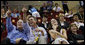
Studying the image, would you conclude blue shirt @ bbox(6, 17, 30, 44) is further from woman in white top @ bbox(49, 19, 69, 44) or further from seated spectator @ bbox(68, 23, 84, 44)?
seated spectator @ bbox(68, 23, 84, 44)

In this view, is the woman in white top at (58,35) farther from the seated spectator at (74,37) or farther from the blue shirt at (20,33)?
the blue shirt at (20,33)

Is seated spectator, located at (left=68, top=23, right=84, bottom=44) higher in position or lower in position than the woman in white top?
lower

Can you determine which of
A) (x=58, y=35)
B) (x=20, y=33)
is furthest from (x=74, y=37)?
(x=20, y=33)

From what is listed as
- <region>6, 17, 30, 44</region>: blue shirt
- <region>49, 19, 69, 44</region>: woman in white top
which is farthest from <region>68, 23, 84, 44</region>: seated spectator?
<region>6, 17, 30, 44</region>: blue shirt

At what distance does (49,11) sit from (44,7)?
0.14 m

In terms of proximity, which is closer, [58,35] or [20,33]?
[58,35]

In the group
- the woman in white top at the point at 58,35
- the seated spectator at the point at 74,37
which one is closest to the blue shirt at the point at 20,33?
the woman in white top at the point at 58,35

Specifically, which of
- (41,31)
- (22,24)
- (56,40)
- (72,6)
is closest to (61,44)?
(56,40)

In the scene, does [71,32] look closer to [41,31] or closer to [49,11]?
[41,31]

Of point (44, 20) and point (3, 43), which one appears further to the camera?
point (44, 20)

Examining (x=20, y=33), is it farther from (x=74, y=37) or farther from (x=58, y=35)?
(x=74, y=37)

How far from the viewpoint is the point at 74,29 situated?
2.16m

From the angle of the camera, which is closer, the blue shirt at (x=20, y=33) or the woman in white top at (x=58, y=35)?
the woman in white top at (x=58, y=35)

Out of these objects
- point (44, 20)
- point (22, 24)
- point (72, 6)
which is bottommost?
point (72, 6)
